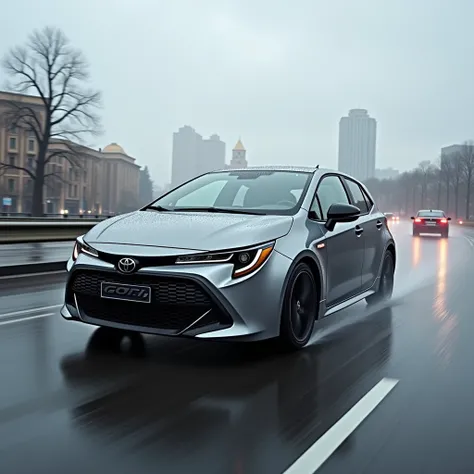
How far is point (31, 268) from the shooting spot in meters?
11.8

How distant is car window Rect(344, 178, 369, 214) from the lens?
7.32 metres

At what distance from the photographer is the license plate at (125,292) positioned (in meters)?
4.75

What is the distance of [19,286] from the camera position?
973cm

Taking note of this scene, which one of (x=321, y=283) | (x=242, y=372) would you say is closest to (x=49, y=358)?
(x=242, y=372)

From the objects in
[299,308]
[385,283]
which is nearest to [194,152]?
[385,283]

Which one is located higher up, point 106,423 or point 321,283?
point 321,283

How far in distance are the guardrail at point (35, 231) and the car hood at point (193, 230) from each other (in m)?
11.5

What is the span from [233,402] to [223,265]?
1.06 meters

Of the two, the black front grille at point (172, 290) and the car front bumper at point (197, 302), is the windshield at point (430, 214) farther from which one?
the black front grille at point (172, 290)

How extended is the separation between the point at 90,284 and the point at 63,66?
47.1 meters

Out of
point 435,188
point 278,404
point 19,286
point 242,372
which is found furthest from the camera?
point 435,188

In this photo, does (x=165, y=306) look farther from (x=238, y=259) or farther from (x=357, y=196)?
(x=357, y=196)

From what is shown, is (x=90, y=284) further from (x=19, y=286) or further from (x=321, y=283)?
(x=19, y=286)

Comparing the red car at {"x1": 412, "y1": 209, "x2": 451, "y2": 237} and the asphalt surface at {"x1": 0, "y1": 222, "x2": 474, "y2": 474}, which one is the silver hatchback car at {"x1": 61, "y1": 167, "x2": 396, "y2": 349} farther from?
the red car at {"x1": 412, "y1": 209, "x2": 451, "y2": 237}
